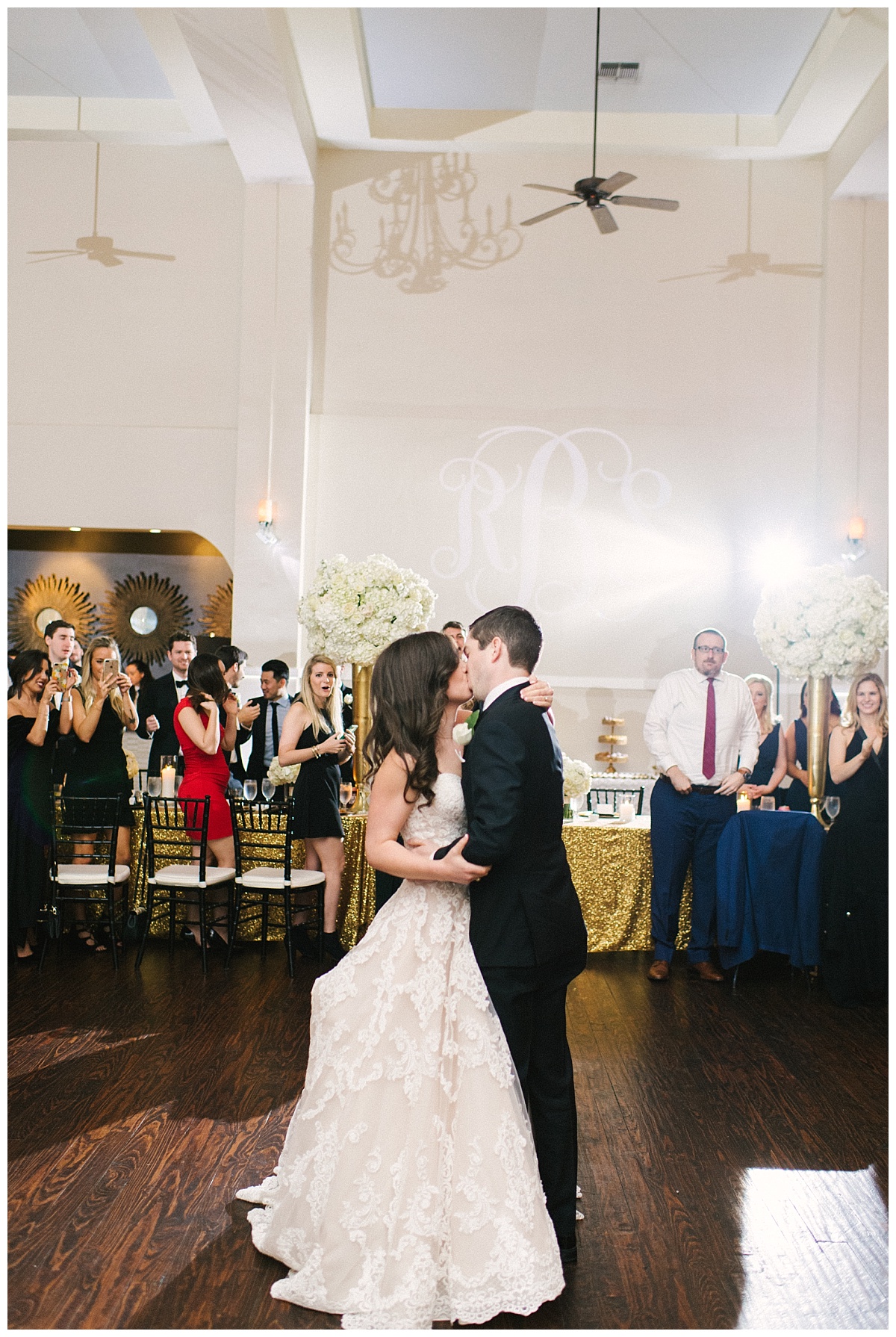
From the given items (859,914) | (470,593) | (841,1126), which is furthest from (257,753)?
(841,1126)

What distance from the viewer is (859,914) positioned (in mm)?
5406

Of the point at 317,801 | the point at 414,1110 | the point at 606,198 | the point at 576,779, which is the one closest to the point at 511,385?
the point at 606,198

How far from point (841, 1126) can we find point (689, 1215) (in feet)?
3.22

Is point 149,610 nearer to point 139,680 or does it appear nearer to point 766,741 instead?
point 139,680

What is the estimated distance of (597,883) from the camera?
6.17 metres

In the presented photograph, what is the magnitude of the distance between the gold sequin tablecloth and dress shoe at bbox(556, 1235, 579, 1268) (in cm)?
319

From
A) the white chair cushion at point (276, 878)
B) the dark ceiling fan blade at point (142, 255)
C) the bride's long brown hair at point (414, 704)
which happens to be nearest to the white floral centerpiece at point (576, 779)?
the white chair cushion at point (276, 878)

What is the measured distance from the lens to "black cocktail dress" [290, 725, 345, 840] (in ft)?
19.4

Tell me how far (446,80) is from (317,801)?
6.63 metres

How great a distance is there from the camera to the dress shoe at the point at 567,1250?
9.45 ft

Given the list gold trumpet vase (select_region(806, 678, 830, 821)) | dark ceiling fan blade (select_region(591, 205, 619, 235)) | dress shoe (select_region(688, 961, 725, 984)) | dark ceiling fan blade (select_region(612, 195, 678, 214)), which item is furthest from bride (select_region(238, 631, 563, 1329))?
dark ceiling fan blade (select_region(591, 205, 619, 235))

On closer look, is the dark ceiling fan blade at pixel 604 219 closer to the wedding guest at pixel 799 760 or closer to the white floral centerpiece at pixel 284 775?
the wedding guest at pixel 799 760

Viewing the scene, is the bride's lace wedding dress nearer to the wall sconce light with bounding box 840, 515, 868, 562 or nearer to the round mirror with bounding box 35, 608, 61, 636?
the wall sconce light with bounding box 840, 515, 868, 562

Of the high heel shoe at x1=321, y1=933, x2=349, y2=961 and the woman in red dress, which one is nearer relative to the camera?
the high heel shoe at x1=321, y1=933, x2=349, y2=961
